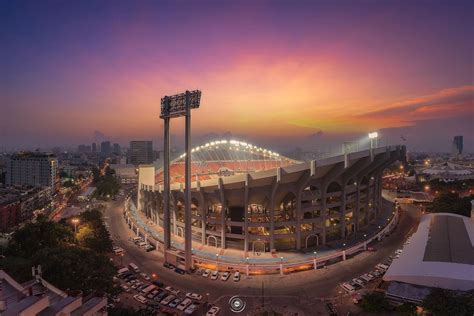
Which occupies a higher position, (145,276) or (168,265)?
(168,265)

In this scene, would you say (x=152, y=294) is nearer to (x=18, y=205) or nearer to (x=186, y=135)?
(x=186, y=135)

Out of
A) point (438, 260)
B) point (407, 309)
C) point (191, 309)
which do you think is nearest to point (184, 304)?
point (191, 309)

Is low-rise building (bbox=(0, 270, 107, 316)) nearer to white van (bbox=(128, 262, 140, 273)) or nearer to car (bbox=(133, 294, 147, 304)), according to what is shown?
car (bbox=(133, 294, 147, 304))

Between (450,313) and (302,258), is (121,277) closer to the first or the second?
(302,258)

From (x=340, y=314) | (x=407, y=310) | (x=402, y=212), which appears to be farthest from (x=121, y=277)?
(x=402, y=212)

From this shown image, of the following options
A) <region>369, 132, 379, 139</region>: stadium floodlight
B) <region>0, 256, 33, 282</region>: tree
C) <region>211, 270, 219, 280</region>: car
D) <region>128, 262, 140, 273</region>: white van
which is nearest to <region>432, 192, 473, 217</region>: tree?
<region>369, 132, 379, 139</region>: stadium floodlight

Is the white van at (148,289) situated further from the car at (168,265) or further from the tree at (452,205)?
the tree at (452,205)

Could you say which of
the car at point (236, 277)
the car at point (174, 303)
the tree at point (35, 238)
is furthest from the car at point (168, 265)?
the tree at point (35, 238)
